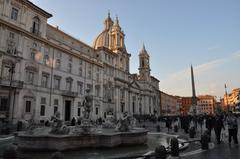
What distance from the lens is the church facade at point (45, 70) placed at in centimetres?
2656

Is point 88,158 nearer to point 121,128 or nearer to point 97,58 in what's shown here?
point 121,128

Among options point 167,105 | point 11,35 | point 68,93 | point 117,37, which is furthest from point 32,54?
point 167,105

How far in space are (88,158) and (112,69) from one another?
44820 mm

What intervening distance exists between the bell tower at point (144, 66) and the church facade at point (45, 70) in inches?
1006

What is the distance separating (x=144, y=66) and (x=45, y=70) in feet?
174

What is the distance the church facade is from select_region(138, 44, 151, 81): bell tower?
25.6 metres

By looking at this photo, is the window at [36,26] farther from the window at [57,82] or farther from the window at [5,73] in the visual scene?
the window at [57,82]

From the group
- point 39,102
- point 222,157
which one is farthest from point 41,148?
point 39,102

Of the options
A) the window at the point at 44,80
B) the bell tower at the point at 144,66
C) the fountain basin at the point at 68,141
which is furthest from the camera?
the bell tower at the point at 144,66

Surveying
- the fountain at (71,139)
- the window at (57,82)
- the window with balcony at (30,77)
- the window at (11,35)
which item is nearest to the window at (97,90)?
the window at (57,82)

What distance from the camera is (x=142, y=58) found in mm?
82062

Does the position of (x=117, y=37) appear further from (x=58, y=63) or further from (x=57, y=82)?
(x=57, y=82)

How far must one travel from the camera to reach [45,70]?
106ft

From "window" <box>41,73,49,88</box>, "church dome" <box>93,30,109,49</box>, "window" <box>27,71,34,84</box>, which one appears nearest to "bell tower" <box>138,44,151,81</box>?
"church dome" <box>93,30,109,49</box>
